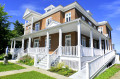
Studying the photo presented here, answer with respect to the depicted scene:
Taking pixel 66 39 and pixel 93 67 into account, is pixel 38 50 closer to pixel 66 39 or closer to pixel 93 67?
pixel 66 39

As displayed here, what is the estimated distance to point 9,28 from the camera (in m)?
17.0

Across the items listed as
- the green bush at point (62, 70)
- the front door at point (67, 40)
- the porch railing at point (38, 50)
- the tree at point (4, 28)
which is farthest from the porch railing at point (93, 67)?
the tree at point (4, 28)

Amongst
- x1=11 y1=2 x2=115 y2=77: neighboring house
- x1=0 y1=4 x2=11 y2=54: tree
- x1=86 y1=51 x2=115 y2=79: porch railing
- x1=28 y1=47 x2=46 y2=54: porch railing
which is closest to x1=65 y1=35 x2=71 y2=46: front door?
x1=11 y1=2 x2=115 y2=77: neighboring house

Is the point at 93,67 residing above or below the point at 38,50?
below

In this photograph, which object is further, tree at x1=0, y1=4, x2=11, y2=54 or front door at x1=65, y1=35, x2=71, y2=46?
tree at x1=0, y1=4, x2=11, y2=54

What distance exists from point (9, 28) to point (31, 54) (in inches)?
339

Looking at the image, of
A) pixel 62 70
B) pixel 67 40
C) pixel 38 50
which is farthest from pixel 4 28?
pixel 62 70

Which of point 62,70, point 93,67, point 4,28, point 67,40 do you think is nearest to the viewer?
point 93,67

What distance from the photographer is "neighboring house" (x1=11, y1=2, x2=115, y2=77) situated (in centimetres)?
812

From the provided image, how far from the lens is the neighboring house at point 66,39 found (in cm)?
812

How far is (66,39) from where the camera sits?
1240cm

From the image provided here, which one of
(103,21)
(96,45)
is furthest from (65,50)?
(103,21)

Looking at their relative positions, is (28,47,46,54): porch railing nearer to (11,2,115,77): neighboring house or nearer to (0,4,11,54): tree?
(11,2,115,77): neighboring house

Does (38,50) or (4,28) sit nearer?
(38,50)
